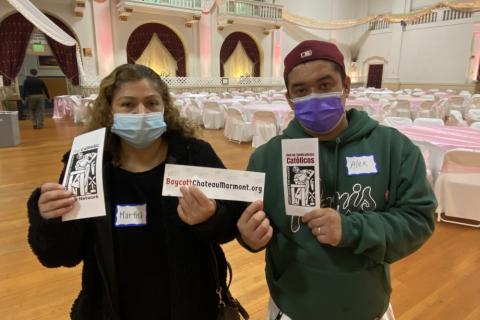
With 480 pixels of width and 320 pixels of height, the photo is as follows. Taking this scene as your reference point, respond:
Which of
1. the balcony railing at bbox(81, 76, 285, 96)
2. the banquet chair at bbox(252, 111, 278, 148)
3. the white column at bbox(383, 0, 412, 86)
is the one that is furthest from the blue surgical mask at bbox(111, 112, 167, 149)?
the white column at bbox(383, 0, 412, 86)

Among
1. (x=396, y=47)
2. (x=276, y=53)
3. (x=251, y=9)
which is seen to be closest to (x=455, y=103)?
(x=396, y=47)

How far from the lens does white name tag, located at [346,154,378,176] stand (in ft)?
3.40

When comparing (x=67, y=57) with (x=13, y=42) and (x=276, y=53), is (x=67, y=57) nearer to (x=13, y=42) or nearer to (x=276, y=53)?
(x=13, y=42)

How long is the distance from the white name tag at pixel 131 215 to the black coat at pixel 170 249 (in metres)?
0.03

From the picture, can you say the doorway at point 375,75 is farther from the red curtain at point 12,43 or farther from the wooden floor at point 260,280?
the wooden floor at point 260,280

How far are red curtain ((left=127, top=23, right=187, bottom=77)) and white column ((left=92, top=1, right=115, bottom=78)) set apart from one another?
1.13 metres

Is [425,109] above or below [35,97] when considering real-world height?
below

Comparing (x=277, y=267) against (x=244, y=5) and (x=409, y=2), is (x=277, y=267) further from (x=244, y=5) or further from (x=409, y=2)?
(x=409, y=2)

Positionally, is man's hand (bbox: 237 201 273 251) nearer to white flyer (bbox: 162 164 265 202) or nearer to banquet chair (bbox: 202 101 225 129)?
white flyer (bbox: 162 164 265 202)

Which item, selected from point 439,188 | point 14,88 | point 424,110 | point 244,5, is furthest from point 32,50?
point 439,188

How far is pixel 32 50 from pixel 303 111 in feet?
61.0

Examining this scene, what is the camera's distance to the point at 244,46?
18641mm

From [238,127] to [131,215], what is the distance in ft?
21.0

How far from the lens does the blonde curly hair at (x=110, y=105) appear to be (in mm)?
1233
